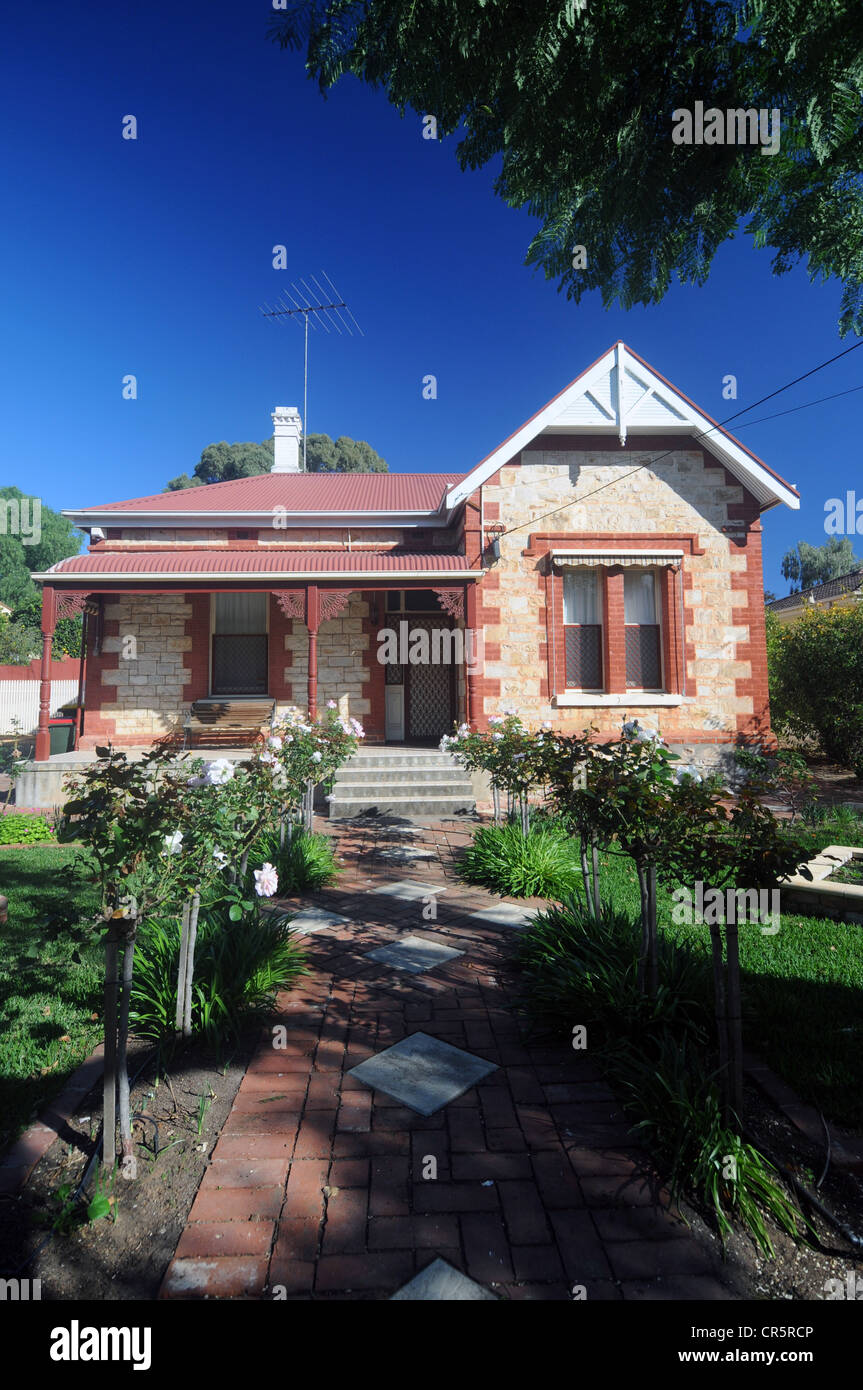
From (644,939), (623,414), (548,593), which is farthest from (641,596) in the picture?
(644,939)

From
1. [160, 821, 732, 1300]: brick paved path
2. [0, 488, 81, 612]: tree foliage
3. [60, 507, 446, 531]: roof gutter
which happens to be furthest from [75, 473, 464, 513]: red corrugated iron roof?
[0, 488, 81, 612]: tree foliage

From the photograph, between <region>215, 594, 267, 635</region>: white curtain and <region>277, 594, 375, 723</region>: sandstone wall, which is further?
<region>215, 594, 267, 635</region>: white curtain

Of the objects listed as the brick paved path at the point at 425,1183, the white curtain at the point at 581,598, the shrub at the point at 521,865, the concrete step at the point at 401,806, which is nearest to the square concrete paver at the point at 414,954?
the brick paved path at the point at 425,1183

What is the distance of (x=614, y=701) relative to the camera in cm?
1165

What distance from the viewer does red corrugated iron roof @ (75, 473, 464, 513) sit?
13500 millimetres

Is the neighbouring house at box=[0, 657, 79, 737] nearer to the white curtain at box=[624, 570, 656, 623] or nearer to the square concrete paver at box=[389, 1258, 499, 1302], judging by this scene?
the white curtain at box=[624, 570, 656, 623]

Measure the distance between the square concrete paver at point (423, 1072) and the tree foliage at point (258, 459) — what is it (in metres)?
45.6

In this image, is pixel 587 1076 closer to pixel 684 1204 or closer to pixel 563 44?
pixel 684 1204

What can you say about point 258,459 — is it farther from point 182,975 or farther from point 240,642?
point 182,975

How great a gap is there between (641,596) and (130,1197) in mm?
11571

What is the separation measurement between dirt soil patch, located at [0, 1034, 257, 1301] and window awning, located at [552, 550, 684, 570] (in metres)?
10.1

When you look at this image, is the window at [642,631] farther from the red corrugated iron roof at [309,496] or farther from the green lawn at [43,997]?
the green lawn at [43,997]

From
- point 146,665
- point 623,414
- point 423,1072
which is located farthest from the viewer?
point 146,665

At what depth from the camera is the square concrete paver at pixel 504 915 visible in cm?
508
